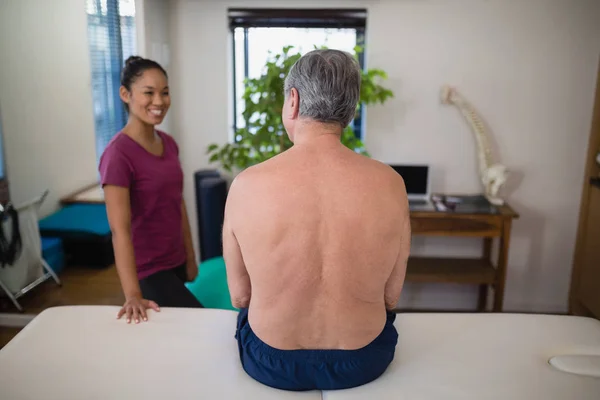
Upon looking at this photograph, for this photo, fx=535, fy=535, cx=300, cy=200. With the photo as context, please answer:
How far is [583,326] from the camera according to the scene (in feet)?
5.26

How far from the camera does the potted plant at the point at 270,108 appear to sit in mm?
2584

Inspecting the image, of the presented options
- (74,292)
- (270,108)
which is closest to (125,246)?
(270,108)

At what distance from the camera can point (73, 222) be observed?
2.93 m

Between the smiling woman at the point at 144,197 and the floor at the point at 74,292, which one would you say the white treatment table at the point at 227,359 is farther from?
the floor at the point at 74,292

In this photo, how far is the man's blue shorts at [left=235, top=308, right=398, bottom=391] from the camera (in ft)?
4.12

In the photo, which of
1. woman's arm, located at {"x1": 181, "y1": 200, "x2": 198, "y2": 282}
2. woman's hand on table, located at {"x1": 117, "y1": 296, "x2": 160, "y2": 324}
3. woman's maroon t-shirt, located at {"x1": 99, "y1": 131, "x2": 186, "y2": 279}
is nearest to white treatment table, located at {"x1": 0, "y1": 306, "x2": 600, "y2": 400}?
woman's hand on table, located at {"x1": 117, "y1": 296, "x2": 160, "y2": 324}

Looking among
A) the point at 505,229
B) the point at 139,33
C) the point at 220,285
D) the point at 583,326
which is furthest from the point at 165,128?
the point at 583,326

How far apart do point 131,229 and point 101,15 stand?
1.56m

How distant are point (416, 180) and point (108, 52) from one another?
187cm

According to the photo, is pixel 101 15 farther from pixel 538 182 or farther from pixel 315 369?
pixel 538 182

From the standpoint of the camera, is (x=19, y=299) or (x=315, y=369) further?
(x=19, y=299)

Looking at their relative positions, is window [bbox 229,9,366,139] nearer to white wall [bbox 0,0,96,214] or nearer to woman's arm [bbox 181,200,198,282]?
white wall [bbox 0,0,96,214]

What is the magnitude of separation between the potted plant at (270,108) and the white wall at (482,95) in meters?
0.24

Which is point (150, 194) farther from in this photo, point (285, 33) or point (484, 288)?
point (484, 288)
